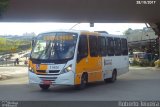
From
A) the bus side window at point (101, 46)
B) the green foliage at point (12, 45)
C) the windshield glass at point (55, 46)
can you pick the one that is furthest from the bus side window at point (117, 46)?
the green foliage at point (12, 45)

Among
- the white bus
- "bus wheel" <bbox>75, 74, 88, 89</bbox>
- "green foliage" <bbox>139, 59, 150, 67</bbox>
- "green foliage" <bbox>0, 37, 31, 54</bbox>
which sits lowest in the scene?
"green foliage" <bbox>139, 59, 150, 67</bbox>

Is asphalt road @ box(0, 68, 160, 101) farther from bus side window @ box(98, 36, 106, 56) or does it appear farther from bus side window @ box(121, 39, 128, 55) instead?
bus side window @ box(121, 39, 128, 55)

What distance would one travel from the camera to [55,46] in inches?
733

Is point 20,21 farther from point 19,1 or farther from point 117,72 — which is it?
point 117,72

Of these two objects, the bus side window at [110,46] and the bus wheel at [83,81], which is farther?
the bus side window at [110,46]

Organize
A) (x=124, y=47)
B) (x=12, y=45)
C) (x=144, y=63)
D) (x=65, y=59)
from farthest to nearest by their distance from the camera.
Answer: (x=12, y=45) < (x=144, y=63) < (x=124, y=47) < (x=65, y=59)

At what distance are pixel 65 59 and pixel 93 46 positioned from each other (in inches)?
108

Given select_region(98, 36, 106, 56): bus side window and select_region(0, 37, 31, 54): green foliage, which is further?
select_region(0, 37, 31, 54): green foliage

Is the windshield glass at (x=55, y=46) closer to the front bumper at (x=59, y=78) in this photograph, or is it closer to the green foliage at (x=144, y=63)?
the front bumper at (x=59, y=78)

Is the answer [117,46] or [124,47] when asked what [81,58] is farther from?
[124,47]

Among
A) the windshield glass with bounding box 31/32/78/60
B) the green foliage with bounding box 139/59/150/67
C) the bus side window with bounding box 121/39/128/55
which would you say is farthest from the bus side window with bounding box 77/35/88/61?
the green foliage with bounding box 139/59/150/67

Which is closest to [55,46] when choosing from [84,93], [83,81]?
[83,81]

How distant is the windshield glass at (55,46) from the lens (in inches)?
722

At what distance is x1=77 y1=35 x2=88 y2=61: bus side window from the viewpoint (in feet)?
61.6
